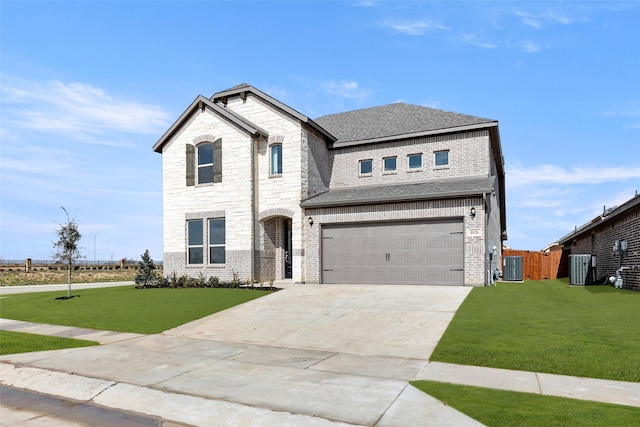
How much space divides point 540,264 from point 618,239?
8697mm

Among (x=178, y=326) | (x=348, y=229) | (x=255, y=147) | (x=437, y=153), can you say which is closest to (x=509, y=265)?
(x=437, y=153)

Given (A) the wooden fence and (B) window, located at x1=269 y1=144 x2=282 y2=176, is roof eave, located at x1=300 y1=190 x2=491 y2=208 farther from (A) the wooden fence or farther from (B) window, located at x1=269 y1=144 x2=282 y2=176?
(A) the wooden fence

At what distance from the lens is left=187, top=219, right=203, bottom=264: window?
22.0 metres

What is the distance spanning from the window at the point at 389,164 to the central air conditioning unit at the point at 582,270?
9685 millimetres

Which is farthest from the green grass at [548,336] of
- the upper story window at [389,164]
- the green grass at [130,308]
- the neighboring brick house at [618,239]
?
the upper story window at [389,164]

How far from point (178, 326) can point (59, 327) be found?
369cm

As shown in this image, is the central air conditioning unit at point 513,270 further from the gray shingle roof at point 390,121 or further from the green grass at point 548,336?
the green grass at point 548,336

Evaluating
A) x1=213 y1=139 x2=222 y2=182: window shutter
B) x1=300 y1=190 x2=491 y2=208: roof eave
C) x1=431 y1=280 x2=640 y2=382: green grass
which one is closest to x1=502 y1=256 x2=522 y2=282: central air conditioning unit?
x1=300 y1=190 x2=491 y2=208: roof eave

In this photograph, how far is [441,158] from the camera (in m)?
20.7

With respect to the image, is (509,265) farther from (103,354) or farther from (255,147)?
(103,354)

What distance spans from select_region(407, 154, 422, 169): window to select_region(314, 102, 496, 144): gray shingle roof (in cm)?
118

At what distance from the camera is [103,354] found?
921cm

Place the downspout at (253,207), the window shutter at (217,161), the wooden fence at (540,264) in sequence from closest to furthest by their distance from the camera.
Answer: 1. the downspout at (253,207)
2. the window shutter at (217,161)
3. the wooden fence at (540,264)

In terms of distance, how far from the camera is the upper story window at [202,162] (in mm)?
21750
